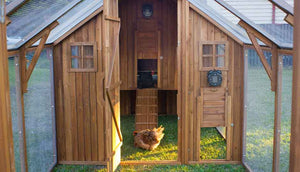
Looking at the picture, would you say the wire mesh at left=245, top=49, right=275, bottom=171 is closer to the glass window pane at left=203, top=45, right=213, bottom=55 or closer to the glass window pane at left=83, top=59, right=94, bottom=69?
the glass window pane at left=203, top=45, right=213, bottom=55

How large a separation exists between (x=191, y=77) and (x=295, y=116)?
4392mm

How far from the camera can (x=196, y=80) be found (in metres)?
5.64

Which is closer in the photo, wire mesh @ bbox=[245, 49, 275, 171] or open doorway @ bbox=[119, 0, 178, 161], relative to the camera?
wire mesh @ bbox=[245, 49, 275, 171]

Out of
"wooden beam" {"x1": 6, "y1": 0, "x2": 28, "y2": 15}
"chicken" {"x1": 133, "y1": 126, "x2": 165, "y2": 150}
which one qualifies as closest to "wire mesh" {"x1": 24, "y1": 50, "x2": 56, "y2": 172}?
"wooden beam" {"x1": 6, "y1": 0, "x2": 28, "y2": 15}

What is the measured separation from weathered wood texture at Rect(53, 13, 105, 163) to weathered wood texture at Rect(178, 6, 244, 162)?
1.51 metres

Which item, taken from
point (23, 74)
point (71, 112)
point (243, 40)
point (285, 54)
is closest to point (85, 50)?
point (71, 112)

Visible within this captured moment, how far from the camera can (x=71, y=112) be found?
5730 mm

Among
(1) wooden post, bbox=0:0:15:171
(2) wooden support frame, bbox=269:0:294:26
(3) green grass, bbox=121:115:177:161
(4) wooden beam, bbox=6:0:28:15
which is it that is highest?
(4) wooden beam, bbox=6:0:28:15

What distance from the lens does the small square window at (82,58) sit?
5621 mm

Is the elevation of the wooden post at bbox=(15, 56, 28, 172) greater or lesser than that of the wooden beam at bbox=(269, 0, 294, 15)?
lesser

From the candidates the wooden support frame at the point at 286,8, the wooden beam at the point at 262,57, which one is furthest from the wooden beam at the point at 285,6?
the wooden beam at the point at 262,57

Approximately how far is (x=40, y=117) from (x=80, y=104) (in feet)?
3.09

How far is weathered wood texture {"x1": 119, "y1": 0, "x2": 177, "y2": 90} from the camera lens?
8.83m

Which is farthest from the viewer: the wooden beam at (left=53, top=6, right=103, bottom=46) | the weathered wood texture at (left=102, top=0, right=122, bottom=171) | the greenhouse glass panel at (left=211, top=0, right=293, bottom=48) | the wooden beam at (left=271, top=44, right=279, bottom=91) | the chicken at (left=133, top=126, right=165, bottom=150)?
the chicken at (left=133, top=126, right=165, bottom=150)
